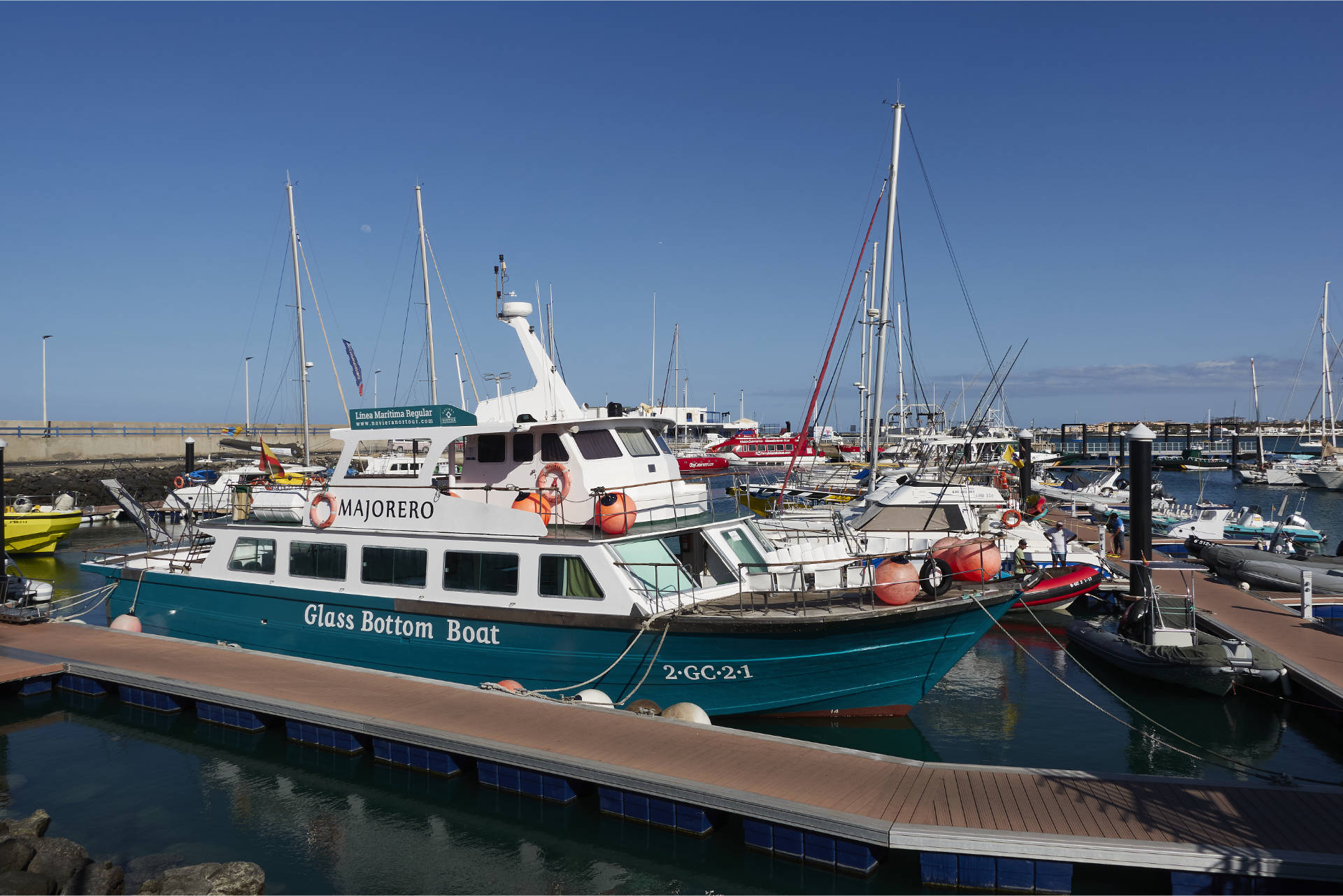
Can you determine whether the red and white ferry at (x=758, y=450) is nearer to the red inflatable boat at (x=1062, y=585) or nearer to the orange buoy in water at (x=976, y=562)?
the red inflatable boat at (x=1062, y=585)

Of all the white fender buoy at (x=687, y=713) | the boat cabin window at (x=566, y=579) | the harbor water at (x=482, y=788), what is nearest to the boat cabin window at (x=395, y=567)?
the boat cabin window at (x=566, y=579)

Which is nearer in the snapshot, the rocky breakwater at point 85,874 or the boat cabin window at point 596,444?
the rocky breakwater at point 85,874

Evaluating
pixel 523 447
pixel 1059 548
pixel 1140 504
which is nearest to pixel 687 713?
pixel 523 447

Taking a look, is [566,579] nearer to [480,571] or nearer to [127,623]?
[480,571]

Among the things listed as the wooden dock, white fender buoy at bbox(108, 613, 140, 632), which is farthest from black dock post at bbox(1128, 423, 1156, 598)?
white fender buoy at bbox(108, 613, 140, 632)

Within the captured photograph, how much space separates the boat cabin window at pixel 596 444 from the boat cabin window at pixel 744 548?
2.08 metres

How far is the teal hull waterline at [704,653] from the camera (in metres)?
10.8

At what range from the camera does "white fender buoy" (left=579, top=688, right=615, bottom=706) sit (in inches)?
431

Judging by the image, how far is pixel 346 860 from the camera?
8766 millimetres

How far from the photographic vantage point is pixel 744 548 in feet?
41.9

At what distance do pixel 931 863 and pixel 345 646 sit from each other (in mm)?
9190

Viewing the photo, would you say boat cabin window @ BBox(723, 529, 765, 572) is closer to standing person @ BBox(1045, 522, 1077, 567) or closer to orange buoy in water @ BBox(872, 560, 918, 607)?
orange buoy in water @ BBox(872, 560, 918, 607)

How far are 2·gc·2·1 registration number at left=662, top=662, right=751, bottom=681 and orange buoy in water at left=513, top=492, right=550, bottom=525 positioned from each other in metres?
2.70

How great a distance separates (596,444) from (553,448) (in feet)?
2.14
